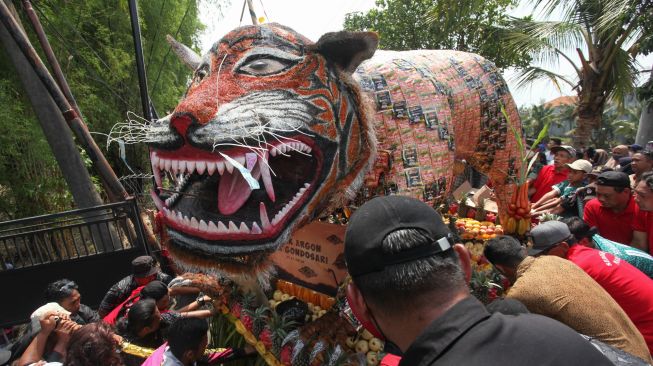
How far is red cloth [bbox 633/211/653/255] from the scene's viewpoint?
339cm

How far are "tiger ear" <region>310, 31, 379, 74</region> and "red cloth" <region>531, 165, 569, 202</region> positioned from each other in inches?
171

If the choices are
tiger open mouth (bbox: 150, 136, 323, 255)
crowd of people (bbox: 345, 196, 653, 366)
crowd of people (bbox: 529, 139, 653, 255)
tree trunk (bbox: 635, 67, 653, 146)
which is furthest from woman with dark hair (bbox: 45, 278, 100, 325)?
tree trunk (bbox: 635, 67, 653, 146)

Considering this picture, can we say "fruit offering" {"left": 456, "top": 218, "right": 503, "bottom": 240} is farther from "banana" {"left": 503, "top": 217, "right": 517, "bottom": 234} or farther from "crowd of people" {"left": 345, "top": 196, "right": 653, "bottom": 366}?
"crowd of people" {"left": 345, "top": 196, "right": 653, "bottom": 366}

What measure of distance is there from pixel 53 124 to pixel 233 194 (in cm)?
455

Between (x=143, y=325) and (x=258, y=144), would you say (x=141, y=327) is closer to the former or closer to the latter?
(x=143, y=325)

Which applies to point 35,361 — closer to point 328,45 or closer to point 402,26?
point 328,45

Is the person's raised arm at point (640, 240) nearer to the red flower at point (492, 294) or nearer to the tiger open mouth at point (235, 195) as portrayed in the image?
the red flower at point (492, 294)

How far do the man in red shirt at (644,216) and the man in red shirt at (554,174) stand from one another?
1.99 m

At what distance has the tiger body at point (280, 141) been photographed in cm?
191

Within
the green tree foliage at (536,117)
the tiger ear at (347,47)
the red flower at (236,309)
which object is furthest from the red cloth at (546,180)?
the green tree foliage at (536,117)

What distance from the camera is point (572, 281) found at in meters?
2.03

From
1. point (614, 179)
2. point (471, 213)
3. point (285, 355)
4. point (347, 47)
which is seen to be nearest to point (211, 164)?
point (347, 47)

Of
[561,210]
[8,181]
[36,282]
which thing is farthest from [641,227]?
[8,181]

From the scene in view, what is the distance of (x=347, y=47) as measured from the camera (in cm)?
225
